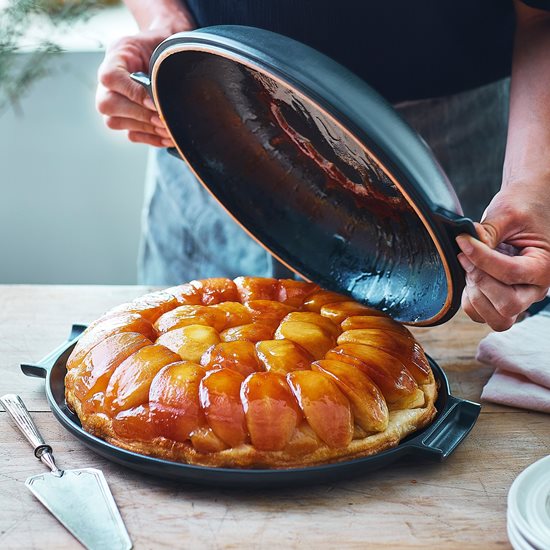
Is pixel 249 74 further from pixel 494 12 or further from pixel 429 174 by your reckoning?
pixel 494 12

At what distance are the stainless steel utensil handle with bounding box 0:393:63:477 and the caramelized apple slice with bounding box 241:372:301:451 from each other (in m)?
0.27

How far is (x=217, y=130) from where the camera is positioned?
1.38 meters

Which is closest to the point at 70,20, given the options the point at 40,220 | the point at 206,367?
the point at 40,220

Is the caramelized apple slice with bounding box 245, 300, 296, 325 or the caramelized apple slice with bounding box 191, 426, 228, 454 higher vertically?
the caramelized apple slice with bounding box 245, 300, 296, 325

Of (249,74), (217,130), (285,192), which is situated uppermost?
(249,74)

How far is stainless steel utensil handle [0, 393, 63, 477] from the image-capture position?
113cm

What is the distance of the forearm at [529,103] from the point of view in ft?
4.19

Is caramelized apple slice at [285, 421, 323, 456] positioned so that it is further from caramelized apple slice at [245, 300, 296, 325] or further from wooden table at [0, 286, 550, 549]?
caramelized apple slice at [245, 300, 296, 325]

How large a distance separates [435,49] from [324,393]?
0.80m

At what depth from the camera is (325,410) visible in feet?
3.53

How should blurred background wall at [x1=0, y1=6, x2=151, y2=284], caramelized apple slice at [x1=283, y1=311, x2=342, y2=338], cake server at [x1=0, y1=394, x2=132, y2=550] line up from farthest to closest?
blurred background wall at [x1=0, y1=6, x2=151, y2=284] → caramelized apple slice at [x1=283, y1=311, x2=342, y2=338] → cake server at [x1=0, y1=394, x2=132, y2=550]

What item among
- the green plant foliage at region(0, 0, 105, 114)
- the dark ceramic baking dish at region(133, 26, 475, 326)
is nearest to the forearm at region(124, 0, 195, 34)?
the dark ceramic baking dish at region(133, 26, 475, 326)

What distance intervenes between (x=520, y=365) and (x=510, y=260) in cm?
39

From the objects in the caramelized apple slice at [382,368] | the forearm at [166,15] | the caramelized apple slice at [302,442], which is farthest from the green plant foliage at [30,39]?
the caramelized apple slice at [302,442]
